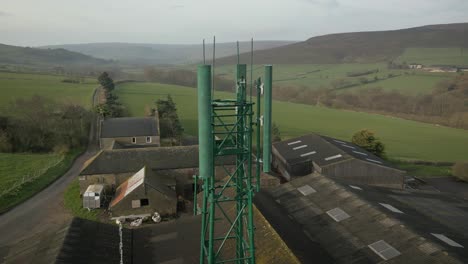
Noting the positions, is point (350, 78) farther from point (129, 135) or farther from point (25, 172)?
point (25, 172)

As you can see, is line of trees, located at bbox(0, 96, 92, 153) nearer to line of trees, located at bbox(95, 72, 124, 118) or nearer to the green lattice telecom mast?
line of trees, located at bbox(95, 72, 124, 118)

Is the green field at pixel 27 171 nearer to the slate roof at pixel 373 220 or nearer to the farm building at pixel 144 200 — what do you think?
the farm building at pixel 144 200

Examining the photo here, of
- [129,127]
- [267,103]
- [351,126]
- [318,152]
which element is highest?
[267,103]

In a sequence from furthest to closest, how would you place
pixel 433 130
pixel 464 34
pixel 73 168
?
pixel 464 34
pixel 433 130
pixel 73 168

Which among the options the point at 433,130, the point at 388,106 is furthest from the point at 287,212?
the point at 388,106

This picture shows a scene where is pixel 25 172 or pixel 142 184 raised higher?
pixel 142 184

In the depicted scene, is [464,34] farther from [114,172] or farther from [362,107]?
[114,172]

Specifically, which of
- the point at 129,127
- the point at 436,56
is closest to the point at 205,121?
the point at 129,127
